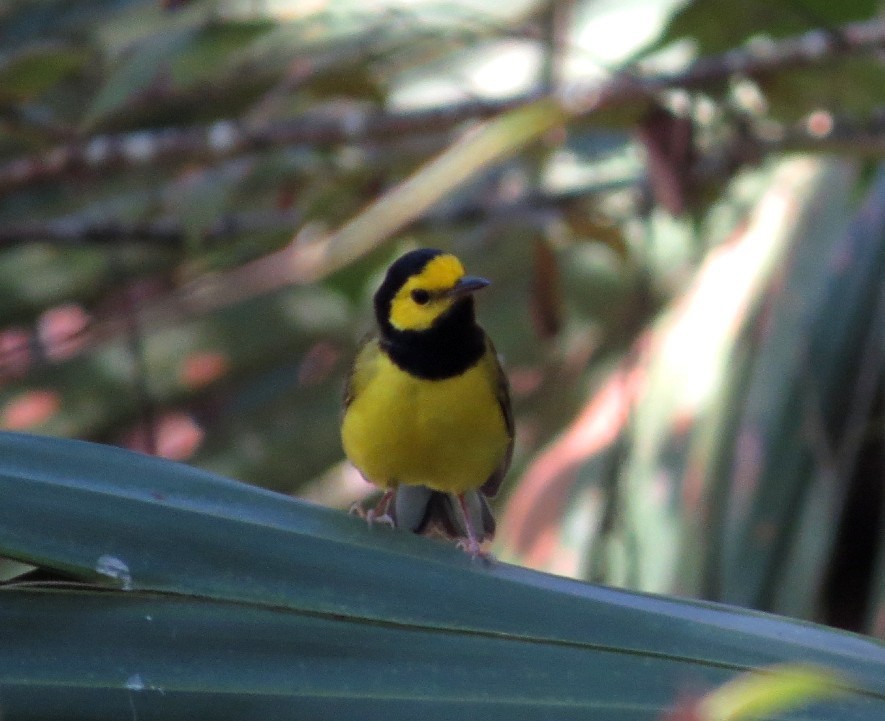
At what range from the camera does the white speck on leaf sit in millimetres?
1221

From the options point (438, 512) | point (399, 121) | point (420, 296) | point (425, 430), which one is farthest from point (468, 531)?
point (399, 121)

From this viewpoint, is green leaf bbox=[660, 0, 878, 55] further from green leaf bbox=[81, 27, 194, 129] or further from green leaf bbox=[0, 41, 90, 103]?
green leaf bbox=[0, 41, 90, 103]

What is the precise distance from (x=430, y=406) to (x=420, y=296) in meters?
0.33

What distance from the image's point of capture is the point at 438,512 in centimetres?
314

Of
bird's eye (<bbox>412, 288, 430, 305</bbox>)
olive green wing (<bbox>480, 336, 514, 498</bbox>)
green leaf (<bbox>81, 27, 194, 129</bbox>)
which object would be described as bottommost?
olive green wing (<bbox>480, 336, 514, 498</bbox>)

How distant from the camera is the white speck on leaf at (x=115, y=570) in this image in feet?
4.00

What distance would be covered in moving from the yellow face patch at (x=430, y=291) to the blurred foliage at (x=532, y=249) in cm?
12

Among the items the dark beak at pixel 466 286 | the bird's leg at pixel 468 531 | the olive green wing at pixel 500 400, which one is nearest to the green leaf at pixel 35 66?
the dark beak at pixel 466 286

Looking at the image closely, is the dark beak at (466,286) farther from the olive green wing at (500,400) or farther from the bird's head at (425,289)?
the olive green wing at (500,400)

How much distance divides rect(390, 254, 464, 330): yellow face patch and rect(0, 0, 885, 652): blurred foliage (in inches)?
4.9

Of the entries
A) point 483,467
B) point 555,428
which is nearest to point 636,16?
point 555,428

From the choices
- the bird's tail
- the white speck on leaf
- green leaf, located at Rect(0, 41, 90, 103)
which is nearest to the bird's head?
the bird's tail

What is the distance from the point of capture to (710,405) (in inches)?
135

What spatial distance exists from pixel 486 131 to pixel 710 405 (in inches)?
47.6
